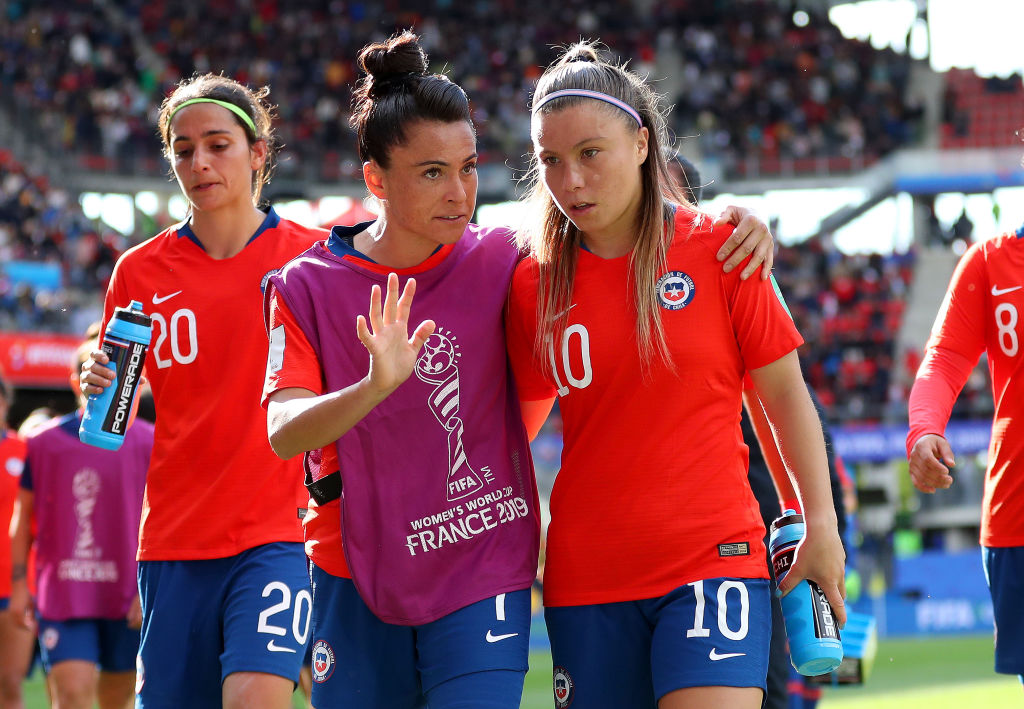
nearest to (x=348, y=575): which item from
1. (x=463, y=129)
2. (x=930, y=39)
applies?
(x=463, y=129)

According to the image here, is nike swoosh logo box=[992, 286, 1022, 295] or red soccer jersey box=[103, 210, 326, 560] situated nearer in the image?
red soccer jersey box=[103, 210, 326, 560]

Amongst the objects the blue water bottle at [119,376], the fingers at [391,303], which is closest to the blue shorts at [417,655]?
the fingers at [391,303]

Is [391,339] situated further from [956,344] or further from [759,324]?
[956,344]

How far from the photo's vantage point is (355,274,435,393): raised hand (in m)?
2.88

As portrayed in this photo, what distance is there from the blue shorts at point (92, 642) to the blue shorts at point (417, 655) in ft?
11.2

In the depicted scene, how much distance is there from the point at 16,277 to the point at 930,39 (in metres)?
26.4

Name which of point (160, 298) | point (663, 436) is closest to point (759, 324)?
point (663, 436)

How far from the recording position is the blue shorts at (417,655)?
3211 millimetres

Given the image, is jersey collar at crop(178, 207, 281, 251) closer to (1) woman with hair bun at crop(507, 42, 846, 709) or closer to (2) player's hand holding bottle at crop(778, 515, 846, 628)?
(1) woman with hair bun at crop(507, 42, 846, 709)

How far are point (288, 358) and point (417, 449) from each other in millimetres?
406

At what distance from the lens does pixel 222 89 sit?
4383mm

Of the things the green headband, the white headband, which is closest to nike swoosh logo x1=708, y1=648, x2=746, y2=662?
the white headband

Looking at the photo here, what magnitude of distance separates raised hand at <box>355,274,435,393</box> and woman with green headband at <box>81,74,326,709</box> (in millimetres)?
1281

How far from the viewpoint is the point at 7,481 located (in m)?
8.15
